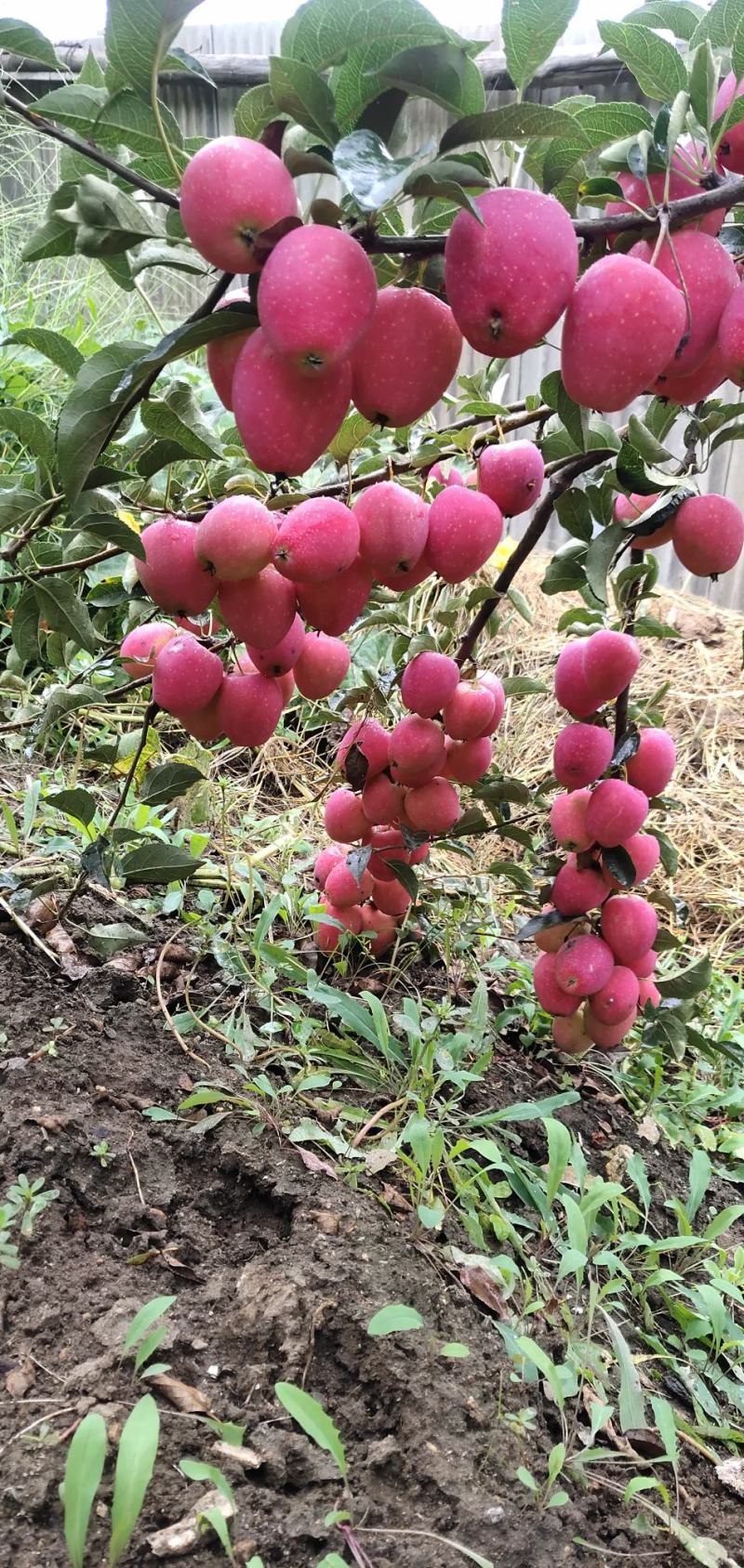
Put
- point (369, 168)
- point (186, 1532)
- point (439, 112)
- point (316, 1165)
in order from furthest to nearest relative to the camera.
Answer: point (439, 112)
point (316, 1165)
point (186, 1532)
point (369, 168)

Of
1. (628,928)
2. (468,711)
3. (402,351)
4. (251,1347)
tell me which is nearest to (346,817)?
(468,711)

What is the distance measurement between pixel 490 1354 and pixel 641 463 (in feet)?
2.01

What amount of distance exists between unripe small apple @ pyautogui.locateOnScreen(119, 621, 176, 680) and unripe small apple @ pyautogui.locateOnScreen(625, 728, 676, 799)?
1.48ft

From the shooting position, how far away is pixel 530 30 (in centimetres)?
49

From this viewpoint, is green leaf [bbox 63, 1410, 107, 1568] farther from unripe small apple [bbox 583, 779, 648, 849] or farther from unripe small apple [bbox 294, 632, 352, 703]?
unripe small apple [bbox 583, 779, 648, 849]

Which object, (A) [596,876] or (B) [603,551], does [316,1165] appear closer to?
(A) [596,876]

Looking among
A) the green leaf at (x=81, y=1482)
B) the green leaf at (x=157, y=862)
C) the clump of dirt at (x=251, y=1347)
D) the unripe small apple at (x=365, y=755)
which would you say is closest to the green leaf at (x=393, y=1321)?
the clump of dirt at (x=251, y=1347)

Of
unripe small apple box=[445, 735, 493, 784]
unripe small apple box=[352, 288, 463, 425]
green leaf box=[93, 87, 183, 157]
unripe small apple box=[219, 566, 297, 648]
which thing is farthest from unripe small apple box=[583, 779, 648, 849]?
green leaf box=[93, 87, 183, 157]

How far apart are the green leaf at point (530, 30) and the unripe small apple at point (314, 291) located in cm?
17

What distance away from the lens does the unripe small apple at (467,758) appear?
37.6 inches

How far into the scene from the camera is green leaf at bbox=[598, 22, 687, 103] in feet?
1.75

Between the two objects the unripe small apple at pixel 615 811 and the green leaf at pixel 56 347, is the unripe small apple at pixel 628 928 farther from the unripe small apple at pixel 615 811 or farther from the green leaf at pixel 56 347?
the green leaf at pixel 56 347

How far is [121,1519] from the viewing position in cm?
49

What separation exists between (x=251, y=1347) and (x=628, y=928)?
532 millimetres
